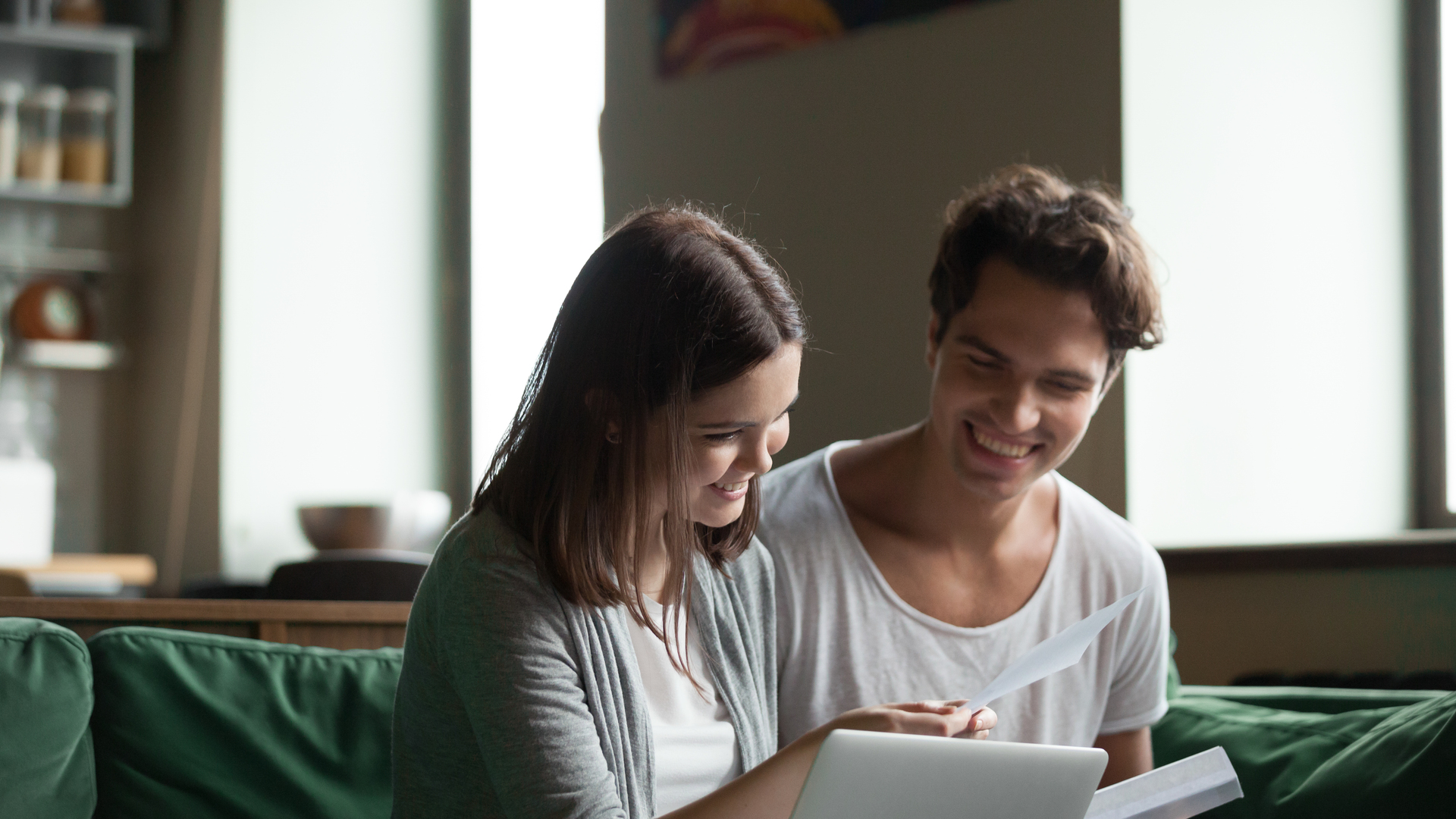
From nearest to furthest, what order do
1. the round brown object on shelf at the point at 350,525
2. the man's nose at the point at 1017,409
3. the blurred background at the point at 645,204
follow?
1. the man's nose at the point at 1017,409
2. the blurred background at the point at 645,204
3. the round brown object on shelf at the point at 350,525

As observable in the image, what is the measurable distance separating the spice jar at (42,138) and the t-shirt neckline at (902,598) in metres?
3.59

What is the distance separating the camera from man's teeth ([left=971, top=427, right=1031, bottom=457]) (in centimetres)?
156

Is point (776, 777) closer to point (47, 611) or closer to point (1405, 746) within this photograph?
point (1405, 746)

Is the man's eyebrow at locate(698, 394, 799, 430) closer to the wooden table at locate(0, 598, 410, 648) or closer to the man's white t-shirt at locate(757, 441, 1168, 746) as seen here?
the man's white t-shirt at locate(757, 441, 1168, 746)

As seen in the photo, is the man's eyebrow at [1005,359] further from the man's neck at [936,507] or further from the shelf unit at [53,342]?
the shelf unit at [53,342]

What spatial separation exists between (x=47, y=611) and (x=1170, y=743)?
1.27 meters

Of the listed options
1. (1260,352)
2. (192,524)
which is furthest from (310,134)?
(1260,352)

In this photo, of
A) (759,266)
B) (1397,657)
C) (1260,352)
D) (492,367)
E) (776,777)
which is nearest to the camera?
(776,777)

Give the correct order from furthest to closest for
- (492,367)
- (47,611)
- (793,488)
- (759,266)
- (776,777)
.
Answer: (492,367) < (793,488) < (47,611) < (759,266) < (776,777)

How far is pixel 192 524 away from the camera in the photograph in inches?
174

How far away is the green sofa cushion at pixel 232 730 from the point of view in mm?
1390

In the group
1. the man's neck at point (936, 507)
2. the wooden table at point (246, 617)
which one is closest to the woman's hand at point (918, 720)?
the man's neck at point (936, 507)

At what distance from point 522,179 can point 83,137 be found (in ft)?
4.63

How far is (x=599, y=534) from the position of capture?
46.8 inches
